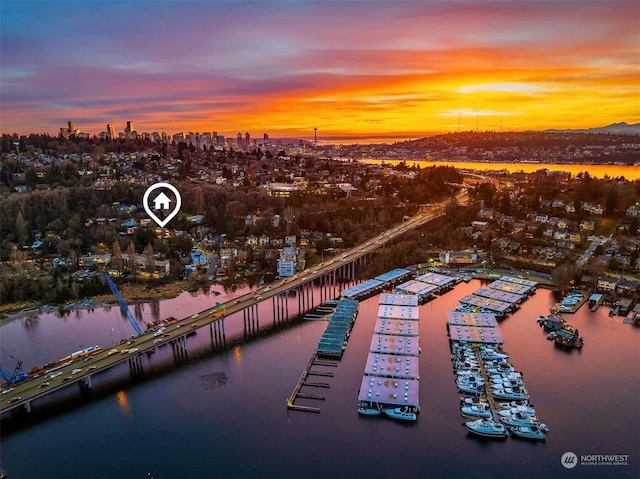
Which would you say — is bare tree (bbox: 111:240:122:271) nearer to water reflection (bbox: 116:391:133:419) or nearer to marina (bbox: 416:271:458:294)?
water reflection (bbox: 116:391:133:419)

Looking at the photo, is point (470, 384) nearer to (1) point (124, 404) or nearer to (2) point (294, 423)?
(2) point (294, 423)

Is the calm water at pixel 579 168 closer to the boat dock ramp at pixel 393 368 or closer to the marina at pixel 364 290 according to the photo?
the marina at pixel 364 290

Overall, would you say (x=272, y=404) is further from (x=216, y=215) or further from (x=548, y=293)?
(x=216, y=215)

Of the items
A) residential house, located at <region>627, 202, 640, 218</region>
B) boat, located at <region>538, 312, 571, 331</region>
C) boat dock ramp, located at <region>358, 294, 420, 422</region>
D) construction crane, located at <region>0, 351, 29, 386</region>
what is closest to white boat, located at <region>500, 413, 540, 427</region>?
boat dock ramp, located at <region>358, 294, 420, 422</region>

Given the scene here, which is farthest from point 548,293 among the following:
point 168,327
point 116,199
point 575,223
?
point 116,199

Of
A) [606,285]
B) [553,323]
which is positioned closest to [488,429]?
[553,323]

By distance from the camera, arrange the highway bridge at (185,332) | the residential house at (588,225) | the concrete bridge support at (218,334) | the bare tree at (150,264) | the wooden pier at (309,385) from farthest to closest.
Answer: the residential house at (588,225)
the bare tree at (150,264)
the concrete bridge support at (218,334)
the highway bridge at (185,332)
the wooden pier at (309,385)

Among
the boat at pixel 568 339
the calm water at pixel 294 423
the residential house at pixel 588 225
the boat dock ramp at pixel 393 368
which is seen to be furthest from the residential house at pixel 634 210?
the boat dock ramp at pixel 393 368
